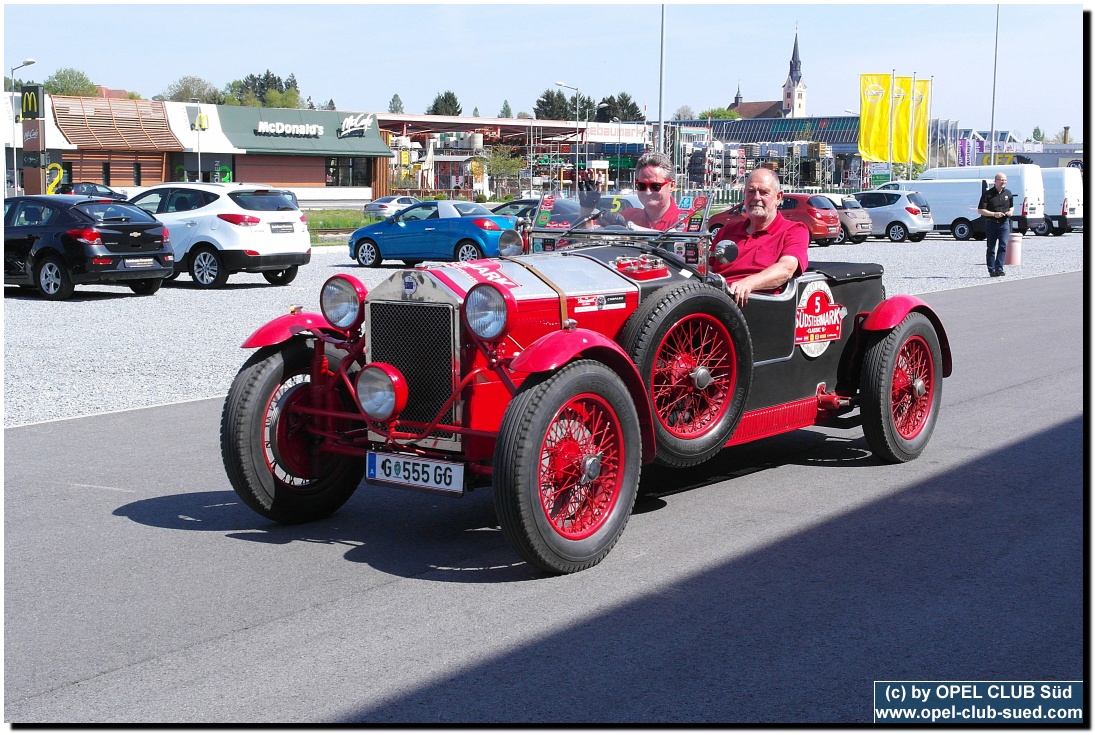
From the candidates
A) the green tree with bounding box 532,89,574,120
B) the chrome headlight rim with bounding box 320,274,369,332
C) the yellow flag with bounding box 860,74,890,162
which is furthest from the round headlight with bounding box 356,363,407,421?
the green tree with bounding box 532,89,574,120

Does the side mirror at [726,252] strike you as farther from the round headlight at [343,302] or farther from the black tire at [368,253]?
the black tire at [368,253]

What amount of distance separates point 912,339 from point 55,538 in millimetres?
4982

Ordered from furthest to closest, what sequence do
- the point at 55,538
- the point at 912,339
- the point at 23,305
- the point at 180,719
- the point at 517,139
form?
the point at 517,139, the point at 23,305, the point at 912,339, the point at 55,538, the point at 180,719

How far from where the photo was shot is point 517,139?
277ft

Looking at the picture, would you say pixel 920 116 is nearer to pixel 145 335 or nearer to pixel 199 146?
pixel 199 146

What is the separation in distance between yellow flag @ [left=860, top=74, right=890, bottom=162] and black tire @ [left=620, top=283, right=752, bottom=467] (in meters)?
43.6

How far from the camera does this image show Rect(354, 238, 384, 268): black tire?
25.0 metres

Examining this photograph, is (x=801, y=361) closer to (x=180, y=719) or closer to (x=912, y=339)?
(x=912, y=339)

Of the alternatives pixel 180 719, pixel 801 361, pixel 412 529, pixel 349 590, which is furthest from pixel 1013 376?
pixel 180 719

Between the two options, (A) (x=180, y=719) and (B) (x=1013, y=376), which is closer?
(A) (x=180, y=719)

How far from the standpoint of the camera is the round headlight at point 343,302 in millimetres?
5836

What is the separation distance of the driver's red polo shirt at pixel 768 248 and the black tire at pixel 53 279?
41.2 ft

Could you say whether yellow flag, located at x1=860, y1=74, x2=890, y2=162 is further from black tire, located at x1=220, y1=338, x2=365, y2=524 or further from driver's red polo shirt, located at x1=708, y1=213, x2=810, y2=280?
black tire, located at x1=220, y1=338, x2=365, y2=524

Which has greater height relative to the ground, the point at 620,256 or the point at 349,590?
the point at 620,256
